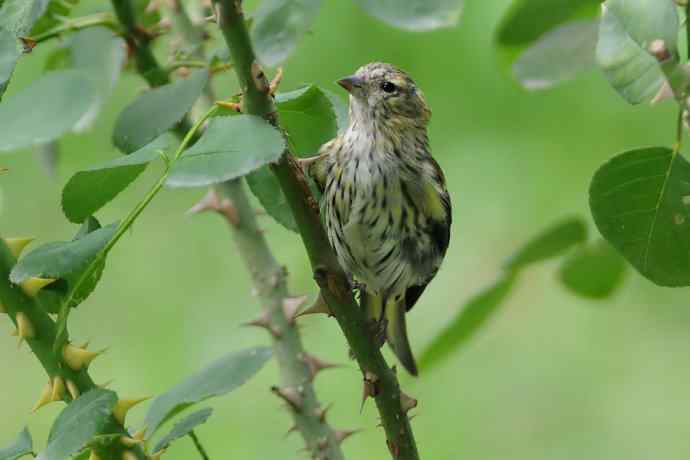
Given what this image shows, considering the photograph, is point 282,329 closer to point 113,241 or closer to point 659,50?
point 113,241

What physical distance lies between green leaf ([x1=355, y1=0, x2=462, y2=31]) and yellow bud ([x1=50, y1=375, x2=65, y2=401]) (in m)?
0.73

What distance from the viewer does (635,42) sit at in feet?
5.31

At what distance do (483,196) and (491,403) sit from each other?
1.09 metres

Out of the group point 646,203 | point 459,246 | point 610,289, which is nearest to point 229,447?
point 459,246

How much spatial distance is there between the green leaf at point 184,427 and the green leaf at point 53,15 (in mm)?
889

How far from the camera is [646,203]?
1.84 m

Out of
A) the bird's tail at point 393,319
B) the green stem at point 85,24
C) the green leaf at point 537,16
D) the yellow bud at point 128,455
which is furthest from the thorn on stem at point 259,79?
the bird's tail at point 393,319

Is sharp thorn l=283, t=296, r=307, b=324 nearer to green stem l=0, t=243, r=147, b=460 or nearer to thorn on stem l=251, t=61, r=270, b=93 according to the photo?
green stem l=0, t=243, r=147, b=460

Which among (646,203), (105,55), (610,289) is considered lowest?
(610,289)

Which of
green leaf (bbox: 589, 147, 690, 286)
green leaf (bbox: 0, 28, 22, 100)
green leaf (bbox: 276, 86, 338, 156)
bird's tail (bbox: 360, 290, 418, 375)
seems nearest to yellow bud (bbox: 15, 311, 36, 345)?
green leaf (bbox: 0, 28, 22, 100)

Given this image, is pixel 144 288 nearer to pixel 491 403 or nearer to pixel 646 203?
pixel 491 403

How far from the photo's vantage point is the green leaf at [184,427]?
1884mm

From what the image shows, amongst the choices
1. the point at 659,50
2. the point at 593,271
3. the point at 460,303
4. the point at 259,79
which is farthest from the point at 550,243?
the point at 460,303

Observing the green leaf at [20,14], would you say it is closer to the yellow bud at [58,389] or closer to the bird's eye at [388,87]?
the yellow bud at [58,389]
